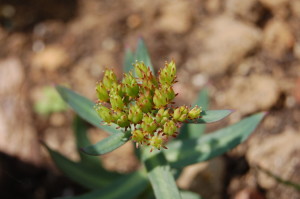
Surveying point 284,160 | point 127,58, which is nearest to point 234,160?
point 284,160

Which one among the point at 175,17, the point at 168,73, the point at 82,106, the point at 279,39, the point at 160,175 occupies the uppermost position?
the point at 175,17

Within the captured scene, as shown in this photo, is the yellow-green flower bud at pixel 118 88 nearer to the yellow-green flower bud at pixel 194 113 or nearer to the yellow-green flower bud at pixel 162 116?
the yellow-green flower bud at pixel 162 116

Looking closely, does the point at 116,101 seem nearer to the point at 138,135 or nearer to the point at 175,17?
the point at 138,135

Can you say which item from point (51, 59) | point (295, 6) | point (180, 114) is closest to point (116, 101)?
point (180, 114)

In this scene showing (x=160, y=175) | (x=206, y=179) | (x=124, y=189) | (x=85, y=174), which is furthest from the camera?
(x=206, y=179)

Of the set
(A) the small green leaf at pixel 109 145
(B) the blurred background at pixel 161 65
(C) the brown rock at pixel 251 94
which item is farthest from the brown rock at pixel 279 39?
(A) the small green leaf at pixel 109 145

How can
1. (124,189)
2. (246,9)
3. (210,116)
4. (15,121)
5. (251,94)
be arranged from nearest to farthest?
(210,116), (124,189), (251,94), (15,121), (246,9)

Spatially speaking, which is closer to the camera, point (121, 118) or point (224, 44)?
point (121, 118)
